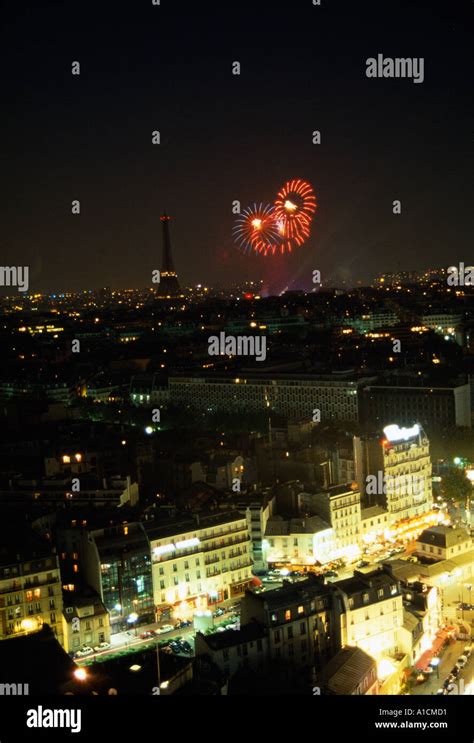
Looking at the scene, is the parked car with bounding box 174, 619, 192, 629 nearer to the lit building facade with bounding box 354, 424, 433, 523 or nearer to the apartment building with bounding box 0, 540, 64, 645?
the apartment building with bounding box 0, 540, 64, 645

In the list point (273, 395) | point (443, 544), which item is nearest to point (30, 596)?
point (443, 544)

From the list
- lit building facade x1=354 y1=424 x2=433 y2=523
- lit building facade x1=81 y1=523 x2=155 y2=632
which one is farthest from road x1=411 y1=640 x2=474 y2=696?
lit building facade x1=354 y1=424 x2=433 y2=523

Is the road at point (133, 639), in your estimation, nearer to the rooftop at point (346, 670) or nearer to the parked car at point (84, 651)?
the parked car at point (84, 651)

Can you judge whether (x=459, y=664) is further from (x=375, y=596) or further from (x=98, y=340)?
(x=98, y=340)

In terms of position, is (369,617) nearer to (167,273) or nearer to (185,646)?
(185,646)

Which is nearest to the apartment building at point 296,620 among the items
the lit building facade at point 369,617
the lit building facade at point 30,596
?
the lit building facade at point 369,617

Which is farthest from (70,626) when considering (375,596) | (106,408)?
(106,408)
